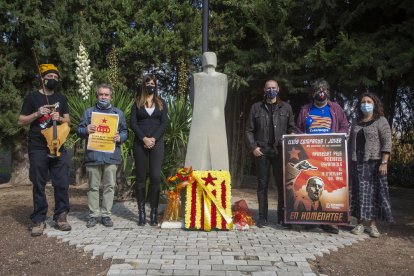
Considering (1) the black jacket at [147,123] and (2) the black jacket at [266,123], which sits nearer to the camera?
(1) the black jacket at [147,123]

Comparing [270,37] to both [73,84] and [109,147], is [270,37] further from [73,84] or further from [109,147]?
[73,84]

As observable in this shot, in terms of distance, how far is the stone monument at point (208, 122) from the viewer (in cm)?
593

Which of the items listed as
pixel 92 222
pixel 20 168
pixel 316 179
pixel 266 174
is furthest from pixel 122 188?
pixel 20 168

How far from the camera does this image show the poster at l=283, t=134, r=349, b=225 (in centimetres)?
559

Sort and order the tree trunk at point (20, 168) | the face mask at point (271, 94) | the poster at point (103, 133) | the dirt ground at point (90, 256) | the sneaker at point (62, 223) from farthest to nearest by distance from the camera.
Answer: the tree trunk at point (20, 168) → the face mask at point (271, 94) → the poster at point (103, 133) → the sneaker at point (62, 223) → the dirt ground at point (90, 256)

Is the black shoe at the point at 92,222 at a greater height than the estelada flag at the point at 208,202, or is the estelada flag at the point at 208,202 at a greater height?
the estelada flag at the point at 208,202

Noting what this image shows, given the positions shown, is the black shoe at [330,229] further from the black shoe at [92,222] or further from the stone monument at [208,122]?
the black shoe at [92,222]

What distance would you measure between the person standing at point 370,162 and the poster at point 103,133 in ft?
10.8

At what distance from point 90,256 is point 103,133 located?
5.93 ft

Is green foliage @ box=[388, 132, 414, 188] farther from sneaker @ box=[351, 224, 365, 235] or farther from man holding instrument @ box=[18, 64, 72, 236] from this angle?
man holding instrument @ box=[18, 64, 72, 236]

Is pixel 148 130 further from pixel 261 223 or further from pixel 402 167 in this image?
pixel 402 167

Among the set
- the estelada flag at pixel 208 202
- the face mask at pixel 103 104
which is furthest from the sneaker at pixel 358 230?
the face mask at pixel 103 104

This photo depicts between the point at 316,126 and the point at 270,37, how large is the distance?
3.98 meters

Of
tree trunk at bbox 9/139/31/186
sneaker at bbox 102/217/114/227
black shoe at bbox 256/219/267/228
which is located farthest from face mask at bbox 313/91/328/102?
tree trunk at bbox 9/139/31/186
